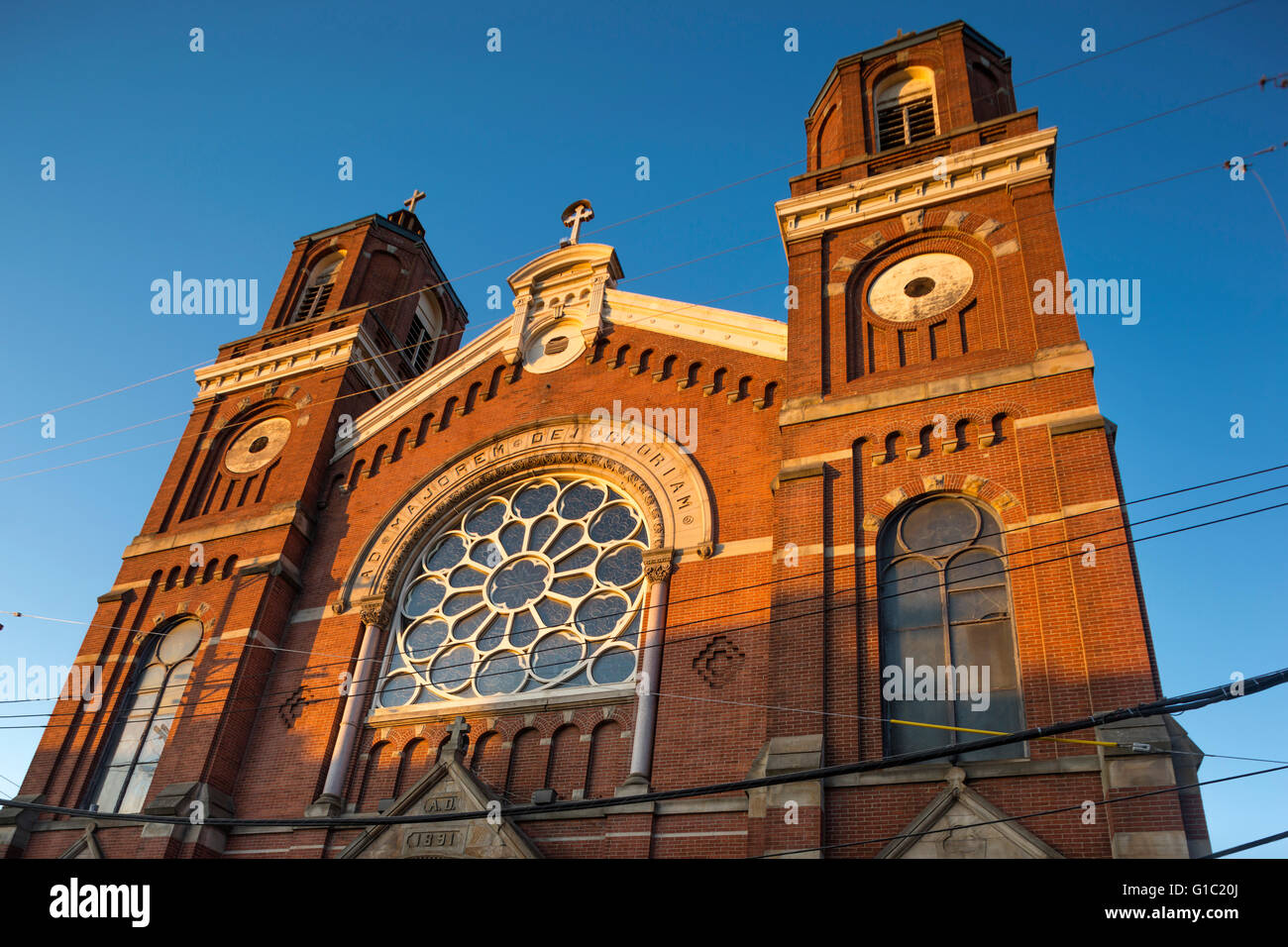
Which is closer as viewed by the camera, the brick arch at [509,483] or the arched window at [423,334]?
the brick arch at [509,483]

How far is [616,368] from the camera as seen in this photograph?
2041cm

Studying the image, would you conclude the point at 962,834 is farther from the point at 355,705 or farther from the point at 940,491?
the point at 355,705

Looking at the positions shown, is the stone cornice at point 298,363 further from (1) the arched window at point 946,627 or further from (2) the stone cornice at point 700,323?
(1) the arched window at point 946,627

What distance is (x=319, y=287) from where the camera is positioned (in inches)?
1070

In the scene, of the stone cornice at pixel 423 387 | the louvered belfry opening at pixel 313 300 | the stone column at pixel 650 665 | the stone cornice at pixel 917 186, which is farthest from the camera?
the louvered belfry opening at pixel 313 300

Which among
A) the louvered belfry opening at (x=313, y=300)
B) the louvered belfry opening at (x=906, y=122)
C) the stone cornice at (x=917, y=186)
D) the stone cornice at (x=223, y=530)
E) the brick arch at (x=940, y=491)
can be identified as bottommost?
the brick arch at (x=940, y=491)

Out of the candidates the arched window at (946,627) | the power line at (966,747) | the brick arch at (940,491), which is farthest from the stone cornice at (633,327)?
the power line at (966,747)

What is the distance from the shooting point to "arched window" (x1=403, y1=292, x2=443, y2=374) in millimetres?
27328

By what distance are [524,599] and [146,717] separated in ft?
24.0

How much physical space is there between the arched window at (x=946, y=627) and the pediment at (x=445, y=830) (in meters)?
5.31

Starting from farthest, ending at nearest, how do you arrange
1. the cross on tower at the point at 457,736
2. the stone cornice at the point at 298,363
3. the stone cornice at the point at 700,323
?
1. the stone cornice at the point at 298,363
2. the stone cornice at the point at 700,323
3. the cross on tower at the point at 457,736

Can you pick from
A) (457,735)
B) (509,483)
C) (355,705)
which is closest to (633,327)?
(509,483)

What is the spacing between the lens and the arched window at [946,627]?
43.6 feet
